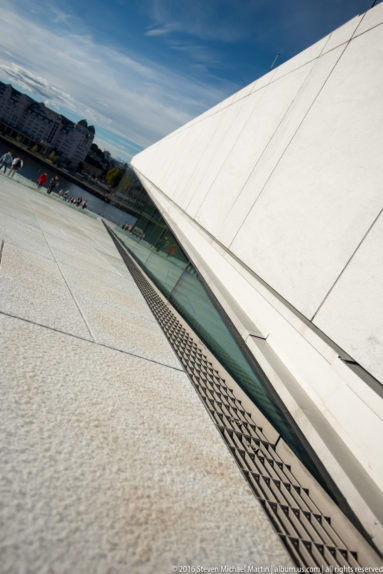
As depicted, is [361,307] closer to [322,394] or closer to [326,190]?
[322,394]

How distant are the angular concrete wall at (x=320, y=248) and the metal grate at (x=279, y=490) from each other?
0.87 feet

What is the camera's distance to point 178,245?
7863 mm

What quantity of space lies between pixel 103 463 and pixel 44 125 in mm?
201124

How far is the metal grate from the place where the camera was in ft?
5.83

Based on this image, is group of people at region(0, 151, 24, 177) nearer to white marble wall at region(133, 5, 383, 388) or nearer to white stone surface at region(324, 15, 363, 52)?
white marble wall at region(133, 5, 383, 388)

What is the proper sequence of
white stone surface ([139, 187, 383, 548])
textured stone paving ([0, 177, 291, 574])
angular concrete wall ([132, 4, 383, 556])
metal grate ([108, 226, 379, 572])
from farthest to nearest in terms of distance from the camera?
1. angular concrete wall ([132, 4, 383, 556])
2. white stone surface ([139, 187, 383, 548])
3. metal grate ([108, 226, 379, 572])
4. textured stone paving ([0, 177, 291, 574])

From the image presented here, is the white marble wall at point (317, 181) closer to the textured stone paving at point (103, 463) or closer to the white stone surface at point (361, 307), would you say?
the white stone surface at point (361, 307)

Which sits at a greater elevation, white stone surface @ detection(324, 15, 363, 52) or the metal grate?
white stone surface @ detection(324, 15, 363, 52)

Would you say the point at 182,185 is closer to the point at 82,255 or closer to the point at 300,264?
the point at 82,255

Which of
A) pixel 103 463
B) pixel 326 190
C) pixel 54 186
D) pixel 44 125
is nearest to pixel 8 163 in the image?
pixel 54 186

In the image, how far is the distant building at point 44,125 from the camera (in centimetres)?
15750

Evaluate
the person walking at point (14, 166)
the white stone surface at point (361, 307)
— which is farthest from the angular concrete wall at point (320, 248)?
the person walking at point (14, 166)

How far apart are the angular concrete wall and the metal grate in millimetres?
265

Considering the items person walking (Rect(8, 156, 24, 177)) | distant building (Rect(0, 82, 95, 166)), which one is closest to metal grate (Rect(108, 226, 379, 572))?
person walking (Rect(8, 156, 24, 177))
